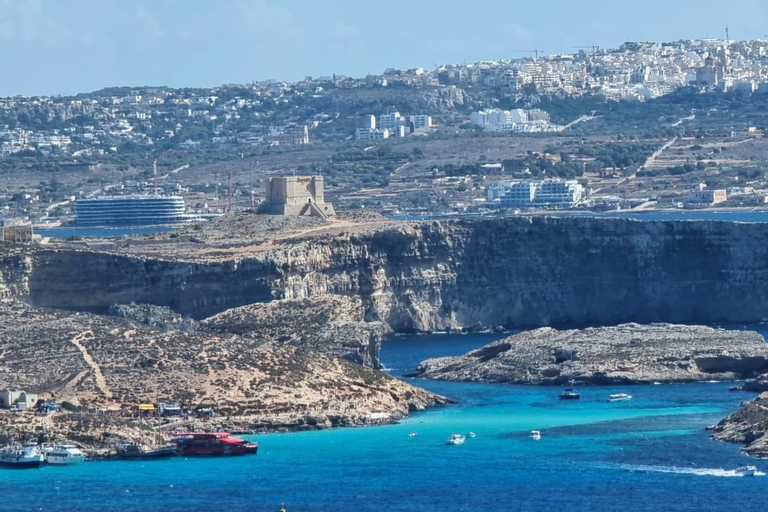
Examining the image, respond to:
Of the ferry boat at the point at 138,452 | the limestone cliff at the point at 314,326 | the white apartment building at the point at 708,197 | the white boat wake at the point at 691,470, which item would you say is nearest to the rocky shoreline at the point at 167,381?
the ferry boat at the point at 138,452

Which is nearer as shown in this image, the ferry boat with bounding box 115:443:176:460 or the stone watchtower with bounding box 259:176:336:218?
the ferry boat with bounding box 115:443:176:460

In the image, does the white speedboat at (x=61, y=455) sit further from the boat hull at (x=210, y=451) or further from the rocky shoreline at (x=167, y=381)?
the boat hull at (x=210, y=451)

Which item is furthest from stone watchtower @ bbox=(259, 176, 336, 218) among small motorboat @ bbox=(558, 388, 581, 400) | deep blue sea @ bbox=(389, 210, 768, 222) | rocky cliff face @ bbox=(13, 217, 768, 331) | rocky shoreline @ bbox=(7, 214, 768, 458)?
deep blue sea @ bbox=(389, 210, 768, 222)

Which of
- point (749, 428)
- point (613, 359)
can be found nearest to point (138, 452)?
point (749, 428)

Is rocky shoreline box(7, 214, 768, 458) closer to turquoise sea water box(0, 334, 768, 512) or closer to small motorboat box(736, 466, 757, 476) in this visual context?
turquoise sea water box(0, 334, 768, 512)

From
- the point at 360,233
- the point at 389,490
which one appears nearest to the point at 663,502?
the point at 389,490

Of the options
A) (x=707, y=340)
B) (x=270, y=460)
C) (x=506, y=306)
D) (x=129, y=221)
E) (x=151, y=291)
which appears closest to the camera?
(x=270, y=460)

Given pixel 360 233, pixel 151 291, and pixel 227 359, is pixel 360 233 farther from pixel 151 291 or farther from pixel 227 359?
pixel 227 359
